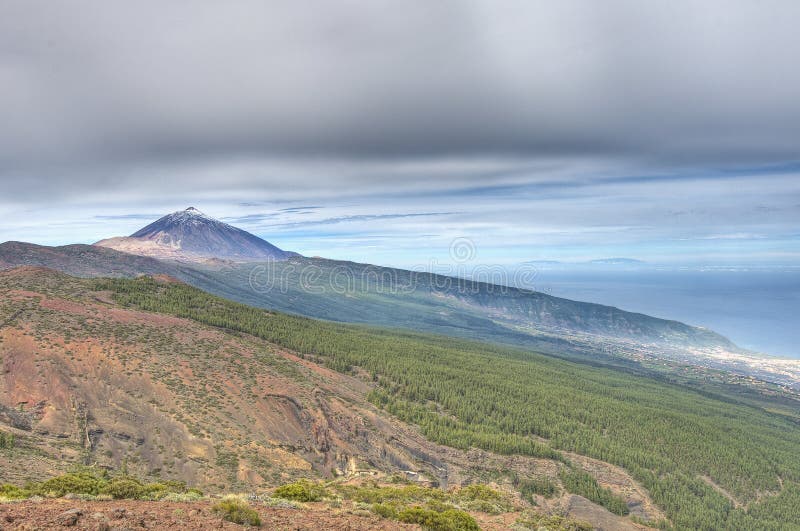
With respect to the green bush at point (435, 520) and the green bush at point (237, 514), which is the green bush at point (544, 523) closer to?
the green bush at point (435, 520)

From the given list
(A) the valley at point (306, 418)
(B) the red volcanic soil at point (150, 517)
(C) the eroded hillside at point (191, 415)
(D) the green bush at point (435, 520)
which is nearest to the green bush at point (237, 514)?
(B) the red volcanic soil at point (150, 517)

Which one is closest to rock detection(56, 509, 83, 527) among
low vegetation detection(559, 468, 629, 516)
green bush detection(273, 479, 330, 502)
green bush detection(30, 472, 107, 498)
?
green bush detection(30, 472, 107, 498)

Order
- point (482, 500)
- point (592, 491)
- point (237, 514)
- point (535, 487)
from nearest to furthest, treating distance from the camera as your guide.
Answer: point (237, 514) → point (482, 500) → point (535, 487) → point (592, 491)

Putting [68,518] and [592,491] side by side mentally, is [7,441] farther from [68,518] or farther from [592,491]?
[592,491]

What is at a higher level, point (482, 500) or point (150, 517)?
point (150, 517)

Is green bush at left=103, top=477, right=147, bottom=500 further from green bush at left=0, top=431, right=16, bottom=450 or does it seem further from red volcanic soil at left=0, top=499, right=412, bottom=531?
green bush at left=0, top=431, right=16, bottom=450

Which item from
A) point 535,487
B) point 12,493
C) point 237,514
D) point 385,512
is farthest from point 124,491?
point 535,487
